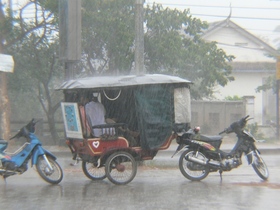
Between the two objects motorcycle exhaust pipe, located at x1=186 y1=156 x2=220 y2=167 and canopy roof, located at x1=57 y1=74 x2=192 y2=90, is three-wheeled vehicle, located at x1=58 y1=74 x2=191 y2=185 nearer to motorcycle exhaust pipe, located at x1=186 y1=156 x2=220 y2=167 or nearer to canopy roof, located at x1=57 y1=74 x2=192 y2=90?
canopy roof, located at x1=57 y1=74 x2=192 y2=90

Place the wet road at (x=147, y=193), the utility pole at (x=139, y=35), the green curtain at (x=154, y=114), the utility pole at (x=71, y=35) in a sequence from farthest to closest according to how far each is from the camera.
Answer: the utility pole at (x=71, y=35), the utility pole at (x=139, y=35), the green curtain at (x=154, y=114), the wet road at (x=147, y=193)

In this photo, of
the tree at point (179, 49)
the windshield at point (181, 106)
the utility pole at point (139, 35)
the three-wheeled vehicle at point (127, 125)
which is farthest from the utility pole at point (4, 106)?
the windshield at point (181, 106)

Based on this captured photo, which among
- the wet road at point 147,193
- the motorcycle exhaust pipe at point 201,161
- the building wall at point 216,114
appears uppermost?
the building wall at point 216,114

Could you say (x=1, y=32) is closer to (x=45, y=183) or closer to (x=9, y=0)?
(x=9, y=0)

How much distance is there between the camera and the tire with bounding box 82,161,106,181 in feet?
31.8

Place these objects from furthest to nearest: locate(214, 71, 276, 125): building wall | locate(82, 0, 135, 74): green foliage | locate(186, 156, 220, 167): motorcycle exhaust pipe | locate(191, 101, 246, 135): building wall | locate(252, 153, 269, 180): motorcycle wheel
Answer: locate(214, 71, 276, 125): building wall, locate(191, 101, 246, 135): building wall, locate(82, 0, 135, 74): green foliage, locate(252, 153, 269, 180): motorcycle wheel, locate(186, 156, 220, 167): motorcycle exhaust pipe

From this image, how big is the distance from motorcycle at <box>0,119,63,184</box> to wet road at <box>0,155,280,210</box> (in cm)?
23

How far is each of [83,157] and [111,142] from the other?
67cm

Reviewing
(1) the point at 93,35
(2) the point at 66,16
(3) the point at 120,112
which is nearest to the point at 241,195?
(3) the point at 120,112

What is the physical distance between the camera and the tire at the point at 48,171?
883cm

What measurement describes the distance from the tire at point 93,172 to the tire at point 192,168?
164cm

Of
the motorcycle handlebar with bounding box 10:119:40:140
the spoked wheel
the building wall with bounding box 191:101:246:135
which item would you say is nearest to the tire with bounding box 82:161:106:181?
the spoked wheel

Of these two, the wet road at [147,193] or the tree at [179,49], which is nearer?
the wet road at [147,193]

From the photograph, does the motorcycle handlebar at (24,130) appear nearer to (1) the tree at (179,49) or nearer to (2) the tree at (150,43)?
(2) the tree at (150,43)
